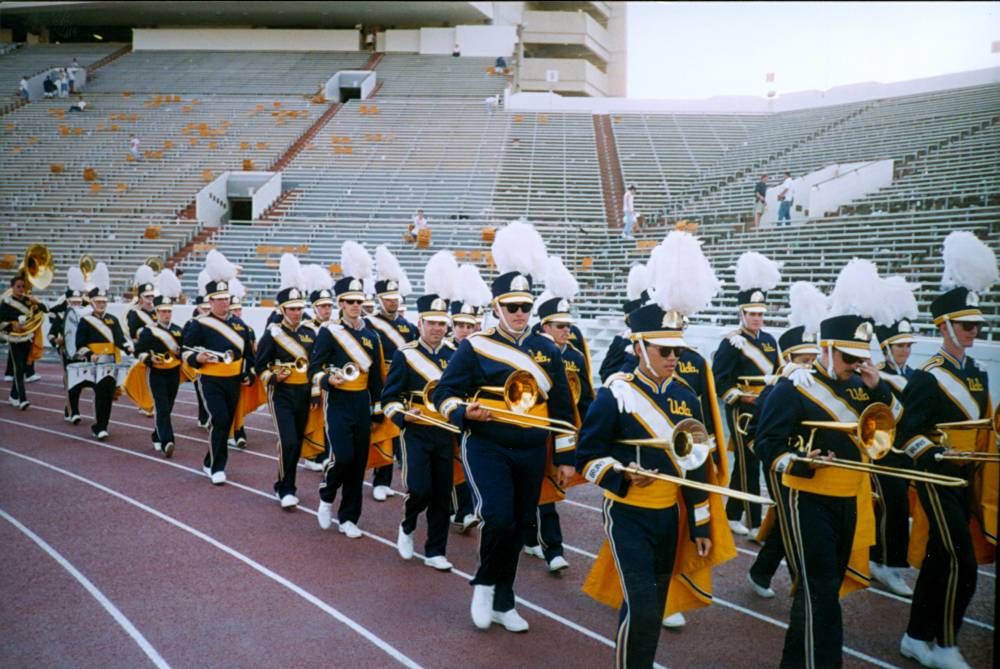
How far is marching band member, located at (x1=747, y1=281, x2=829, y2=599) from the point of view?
4277mm

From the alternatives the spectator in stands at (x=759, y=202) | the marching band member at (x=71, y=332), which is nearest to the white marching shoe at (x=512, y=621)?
the marching band member at (x=71, y=332)

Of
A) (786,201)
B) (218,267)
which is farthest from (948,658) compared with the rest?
(786,201)

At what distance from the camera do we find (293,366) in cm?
745

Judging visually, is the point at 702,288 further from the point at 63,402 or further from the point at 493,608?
the point at 63,402

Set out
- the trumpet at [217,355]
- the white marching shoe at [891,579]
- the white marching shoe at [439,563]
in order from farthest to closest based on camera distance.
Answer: the trumpet at [217,355] → the white marching shoe at [439,563] → the white marching shoe at [891,579]

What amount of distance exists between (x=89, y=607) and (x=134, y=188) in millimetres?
24580

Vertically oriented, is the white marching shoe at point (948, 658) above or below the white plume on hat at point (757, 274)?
below

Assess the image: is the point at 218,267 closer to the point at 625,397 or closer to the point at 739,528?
the point at 739,528

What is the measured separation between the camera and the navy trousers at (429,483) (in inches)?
228

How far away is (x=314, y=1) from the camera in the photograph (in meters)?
39.3

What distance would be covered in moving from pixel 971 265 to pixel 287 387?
558cm

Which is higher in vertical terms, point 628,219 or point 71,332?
point 628,219

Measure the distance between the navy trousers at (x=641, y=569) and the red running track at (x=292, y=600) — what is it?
75cm

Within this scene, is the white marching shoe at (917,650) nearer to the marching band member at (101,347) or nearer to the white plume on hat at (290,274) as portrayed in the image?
the white plume on hat at (290,274)
